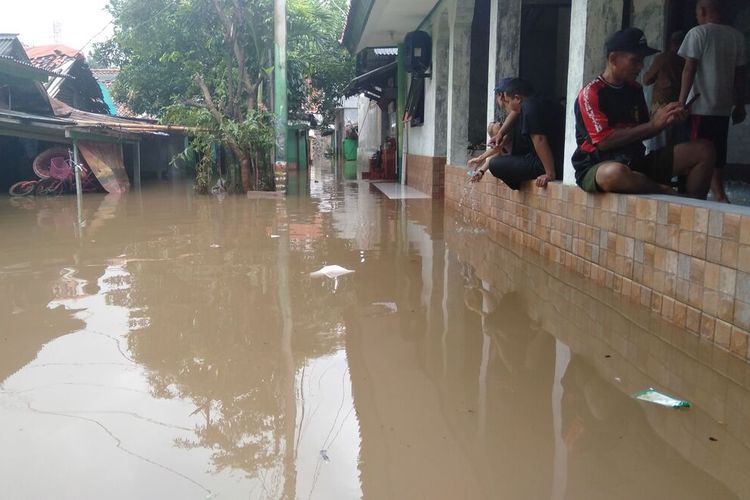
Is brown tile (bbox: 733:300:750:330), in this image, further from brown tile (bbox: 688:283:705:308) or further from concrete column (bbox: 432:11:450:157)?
concrete column (bbox: 432:11:450:157)

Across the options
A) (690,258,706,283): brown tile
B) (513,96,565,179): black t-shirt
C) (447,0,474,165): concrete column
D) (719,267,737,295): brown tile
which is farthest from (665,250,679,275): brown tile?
(447,0,474,165): concrete column

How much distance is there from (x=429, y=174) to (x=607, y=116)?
262 inches

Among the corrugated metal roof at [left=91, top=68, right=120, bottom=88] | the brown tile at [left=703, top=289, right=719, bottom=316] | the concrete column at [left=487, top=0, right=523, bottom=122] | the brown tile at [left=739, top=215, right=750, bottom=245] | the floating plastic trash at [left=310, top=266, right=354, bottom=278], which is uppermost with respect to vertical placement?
the corrugated metal roof at [left=91, top=68, right=120, bottom=88]

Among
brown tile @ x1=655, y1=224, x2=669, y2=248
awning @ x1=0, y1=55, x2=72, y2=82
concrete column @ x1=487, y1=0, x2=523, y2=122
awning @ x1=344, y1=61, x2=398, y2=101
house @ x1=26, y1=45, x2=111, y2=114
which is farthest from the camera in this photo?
house @ x1=26, y1=45, x2=111, y2=114

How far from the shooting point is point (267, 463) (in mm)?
2188

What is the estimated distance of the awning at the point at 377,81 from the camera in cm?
1458

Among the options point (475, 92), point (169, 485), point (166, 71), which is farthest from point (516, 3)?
point (166, 71)

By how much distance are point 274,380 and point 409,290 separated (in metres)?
1.77

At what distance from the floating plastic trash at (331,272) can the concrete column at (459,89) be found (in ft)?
15.2

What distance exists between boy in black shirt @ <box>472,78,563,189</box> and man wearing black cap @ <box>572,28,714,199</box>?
38.7 inches

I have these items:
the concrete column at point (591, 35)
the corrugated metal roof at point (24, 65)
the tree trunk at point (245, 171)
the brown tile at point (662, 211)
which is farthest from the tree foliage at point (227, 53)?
the brown tile at point (662, 211)

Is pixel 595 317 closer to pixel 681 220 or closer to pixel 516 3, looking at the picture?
pixel 681 220

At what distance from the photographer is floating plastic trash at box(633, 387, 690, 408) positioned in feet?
8.34

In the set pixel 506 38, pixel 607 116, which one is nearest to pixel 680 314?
pixel 607 116
